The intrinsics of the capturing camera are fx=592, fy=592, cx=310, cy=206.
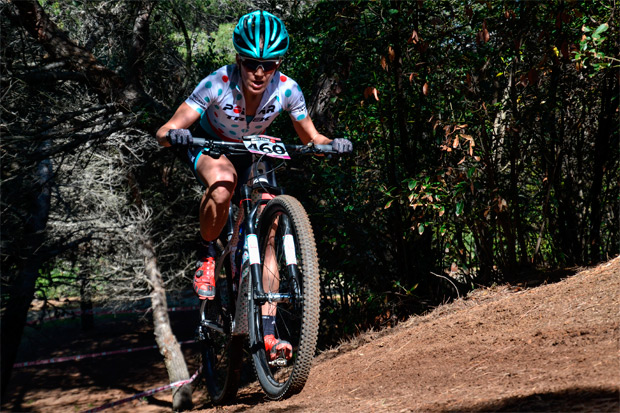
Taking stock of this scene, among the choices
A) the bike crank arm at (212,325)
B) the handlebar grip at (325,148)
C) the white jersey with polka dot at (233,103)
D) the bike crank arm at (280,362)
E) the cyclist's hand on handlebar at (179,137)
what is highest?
the white jersey with polka dot at (233,103)

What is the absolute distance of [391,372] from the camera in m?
4.06

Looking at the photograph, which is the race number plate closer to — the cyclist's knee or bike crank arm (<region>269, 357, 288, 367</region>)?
the cyclist's knee

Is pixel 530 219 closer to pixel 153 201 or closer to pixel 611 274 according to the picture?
pixel 611 274

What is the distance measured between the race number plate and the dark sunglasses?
0.56 meters

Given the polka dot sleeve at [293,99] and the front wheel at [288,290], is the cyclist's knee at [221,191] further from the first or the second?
the polka dot sleeve at [293,99]

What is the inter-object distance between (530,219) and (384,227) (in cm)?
155

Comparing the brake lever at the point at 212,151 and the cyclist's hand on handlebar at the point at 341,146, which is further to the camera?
the cyclist's hand on handlebar at the point at 341,146

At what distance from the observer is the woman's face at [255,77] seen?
4.02 meters

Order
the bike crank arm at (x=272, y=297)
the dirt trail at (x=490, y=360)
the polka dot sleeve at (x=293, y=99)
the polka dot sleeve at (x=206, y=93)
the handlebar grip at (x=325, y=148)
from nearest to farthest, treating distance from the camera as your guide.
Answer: the dirt trail at (x=490, y=360)
the bike crank arm at (x=272, y=297)
the handlebar grip at (x=325, y=148)
the polka dot sleeve at (x=206, y=93)
the polka dot sleeve at (x=293, y=99)

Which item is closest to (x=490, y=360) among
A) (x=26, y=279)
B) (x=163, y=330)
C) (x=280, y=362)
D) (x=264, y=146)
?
(x=280, y=362)

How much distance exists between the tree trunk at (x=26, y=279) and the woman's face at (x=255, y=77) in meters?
7.16

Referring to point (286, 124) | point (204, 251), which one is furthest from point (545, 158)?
point (204, 251)

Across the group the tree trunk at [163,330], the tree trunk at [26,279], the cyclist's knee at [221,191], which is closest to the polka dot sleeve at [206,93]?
the cyclist's knee at [221,191]

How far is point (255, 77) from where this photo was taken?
13.2 feet
